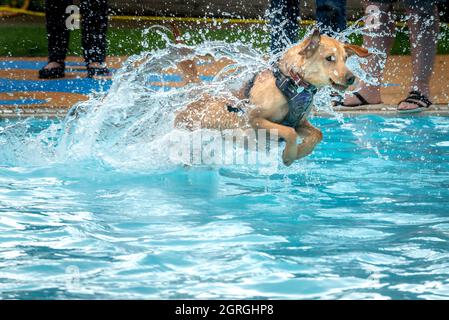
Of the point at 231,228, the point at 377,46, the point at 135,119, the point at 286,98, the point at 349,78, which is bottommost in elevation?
the point at 231,228

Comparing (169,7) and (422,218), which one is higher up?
(169,7)

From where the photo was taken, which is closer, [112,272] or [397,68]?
[112,272]

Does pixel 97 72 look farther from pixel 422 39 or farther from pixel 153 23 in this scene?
pixel 153 23

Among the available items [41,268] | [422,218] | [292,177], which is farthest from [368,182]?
[41,268]

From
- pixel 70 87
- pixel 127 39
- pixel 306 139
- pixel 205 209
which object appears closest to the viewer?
pixel 205 209

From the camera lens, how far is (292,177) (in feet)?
18.0

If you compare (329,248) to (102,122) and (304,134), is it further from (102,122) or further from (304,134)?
(102,122)

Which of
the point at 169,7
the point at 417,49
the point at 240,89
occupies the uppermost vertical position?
the point at 169,7

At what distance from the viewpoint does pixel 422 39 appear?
745cm

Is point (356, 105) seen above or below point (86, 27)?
below

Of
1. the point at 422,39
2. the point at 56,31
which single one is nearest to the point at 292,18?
the point at 422,39

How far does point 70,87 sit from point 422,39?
3.07m
